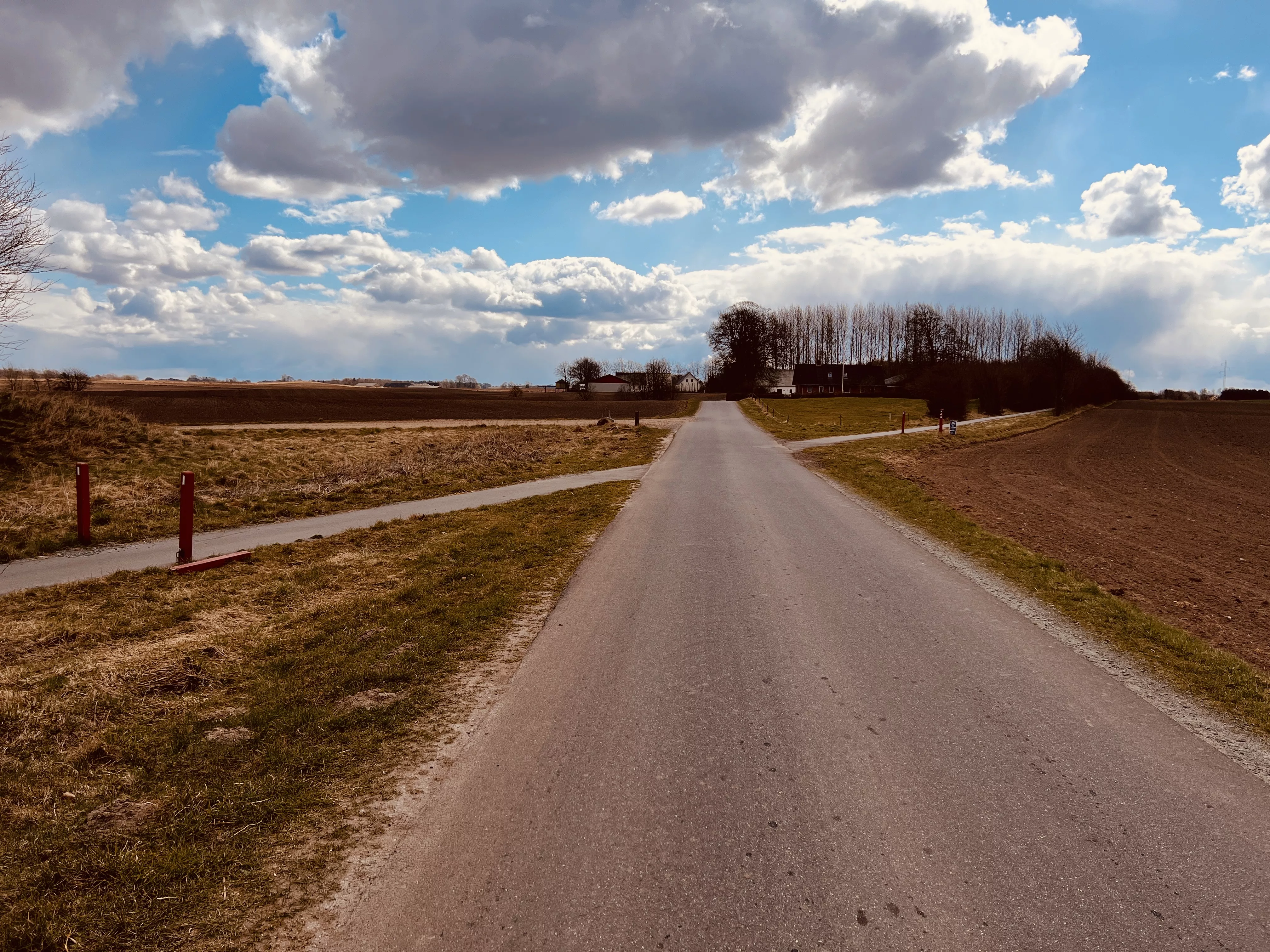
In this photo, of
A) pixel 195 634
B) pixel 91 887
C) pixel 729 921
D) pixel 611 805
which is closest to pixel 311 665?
pixel 195 634

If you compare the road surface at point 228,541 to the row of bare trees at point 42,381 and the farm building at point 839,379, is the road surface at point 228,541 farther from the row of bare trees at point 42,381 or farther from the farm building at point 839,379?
the farm building at point 839,379

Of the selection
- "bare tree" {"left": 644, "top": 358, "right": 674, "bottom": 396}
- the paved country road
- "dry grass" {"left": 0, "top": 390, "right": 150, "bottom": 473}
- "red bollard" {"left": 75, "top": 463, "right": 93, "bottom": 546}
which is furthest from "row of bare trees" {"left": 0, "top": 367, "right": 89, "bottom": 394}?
"bare tree" {"left": 644, "top": 358, "right": 674, "bottom": 396}

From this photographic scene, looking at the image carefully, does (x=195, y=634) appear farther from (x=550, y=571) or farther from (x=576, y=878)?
(x=576, y=878)

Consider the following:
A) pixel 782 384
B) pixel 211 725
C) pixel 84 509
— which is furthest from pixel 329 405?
pixel 782 384

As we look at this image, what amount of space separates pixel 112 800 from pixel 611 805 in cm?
301

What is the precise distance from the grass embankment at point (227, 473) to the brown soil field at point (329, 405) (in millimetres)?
4273

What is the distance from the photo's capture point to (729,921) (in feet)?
10.2

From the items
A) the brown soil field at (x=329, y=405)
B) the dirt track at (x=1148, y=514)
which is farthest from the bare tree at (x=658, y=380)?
the dirt track at (x=1148, y=514)

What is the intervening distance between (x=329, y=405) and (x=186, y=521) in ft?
193

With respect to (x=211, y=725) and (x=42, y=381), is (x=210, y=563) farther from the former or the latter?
(x=42, y=381)

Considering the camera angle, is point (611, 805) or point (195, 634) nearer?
point (611, 805)

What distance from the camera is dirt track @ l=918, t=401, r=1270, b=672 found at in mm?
9047

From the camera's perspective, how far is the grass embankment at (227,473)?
518 inches

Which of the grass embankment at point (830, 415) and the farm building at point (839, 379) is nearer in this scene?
the grass embankment at point (830, 415)
